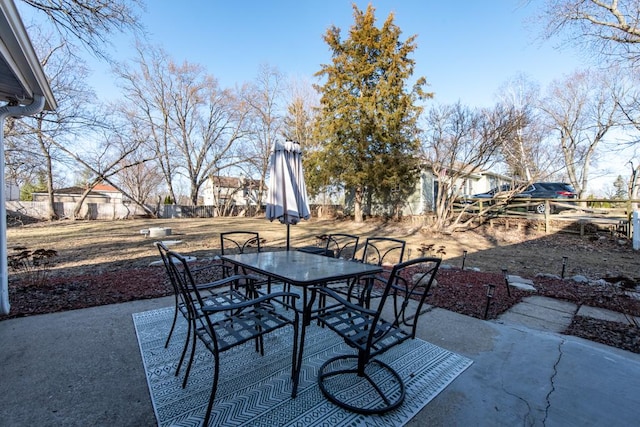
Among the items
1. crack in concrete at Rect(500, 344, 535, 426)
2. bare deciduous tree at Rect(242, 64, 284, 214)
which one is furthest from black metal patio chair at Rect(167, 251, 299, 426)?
bare deciduous tree at Rect(242, 64, 284, 214)

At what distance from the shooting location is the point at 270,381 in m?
2.06

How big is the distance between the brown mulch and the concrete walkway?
369mm

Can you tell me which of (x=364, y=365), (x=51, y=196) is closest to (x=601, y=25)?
(x=364, y=365)

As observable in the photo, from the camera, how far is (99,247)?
7871 millimetres

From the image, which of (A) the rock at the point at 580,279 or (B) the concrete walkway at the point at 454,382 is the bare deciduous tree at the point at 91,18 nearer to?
(B) the concrete walkway at the point at 454,382

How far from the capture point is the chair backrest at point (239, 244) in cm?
387

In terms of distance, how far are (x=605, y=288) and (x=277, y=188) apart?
18.0 feet

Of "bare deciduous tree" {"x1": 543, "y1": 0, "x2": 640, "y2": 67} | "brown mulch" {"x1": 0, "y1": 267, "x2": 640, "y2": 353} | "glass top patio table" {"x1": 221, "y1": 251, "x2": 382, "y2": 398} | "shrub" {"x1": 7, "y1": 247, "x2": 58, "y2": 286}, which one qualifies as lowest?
"brown mulch" {"x1": 0, "y1": 267, "x2": 640, "y2": 353}

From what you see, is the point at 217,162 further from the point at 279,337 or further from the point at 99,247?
the point at 279,337

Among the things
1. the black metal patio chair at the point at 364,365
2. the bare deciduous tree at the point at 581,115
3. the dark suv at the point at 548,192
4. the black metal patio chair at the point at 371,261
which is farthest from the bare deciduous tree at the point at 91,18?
the bare deciduous tree at the point at 581,115

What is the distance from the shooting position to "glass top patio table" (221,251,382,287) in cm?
223

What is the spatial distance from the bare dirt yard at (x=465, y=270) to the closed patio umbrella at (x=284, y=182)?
6.85ft

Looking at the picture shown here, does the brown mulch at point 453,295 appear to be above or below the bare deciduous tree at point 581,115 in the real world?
below

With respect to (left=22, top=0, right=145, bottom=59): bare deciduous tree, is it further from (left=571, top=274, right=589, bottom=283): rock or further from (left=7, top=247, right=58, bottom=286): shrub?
(left=571, top=274, right=589, bottom=283): rock
